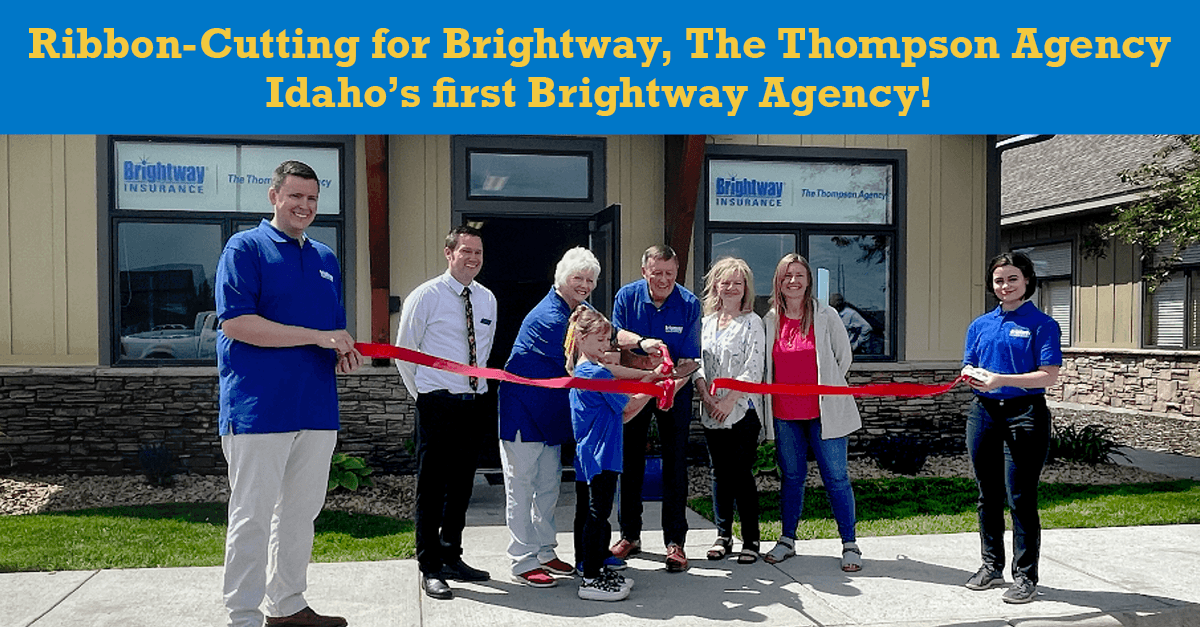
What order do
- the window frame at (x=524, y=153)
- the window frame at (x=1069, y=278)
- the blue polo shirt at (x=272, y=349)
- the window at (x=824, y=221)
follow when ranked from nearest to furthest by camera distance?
the blue polo shirt at (x=272, y=349) < the window frame at (x=524, y=153) < the window at (x=824, y=221) < the window frame at (x=1069, y=278)

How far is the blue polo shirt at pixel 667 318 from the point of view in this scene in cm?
537

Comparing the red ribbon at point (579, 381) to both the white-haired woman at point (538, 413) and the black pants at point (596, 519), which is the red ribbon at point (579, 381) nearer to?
the white-haired woman at point (538, 413)

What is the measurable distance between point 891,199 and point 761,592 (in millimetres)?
6452

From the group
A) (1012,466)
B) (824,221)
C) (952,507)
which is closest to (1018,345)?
(1012,466)

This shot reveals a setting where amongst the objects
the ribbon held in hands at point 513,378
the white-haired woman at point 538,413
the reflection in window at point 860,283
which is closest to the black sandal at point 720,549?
the white-haired woman at point 538,413

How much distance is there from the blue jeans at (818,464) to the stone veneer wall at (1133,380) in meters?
12.2

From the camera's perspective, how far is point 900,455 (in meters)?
9.35

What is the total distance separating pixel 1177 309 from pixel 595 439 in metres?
14.6

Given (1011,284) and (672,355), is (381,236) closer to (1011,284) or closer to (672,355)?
(672,355)

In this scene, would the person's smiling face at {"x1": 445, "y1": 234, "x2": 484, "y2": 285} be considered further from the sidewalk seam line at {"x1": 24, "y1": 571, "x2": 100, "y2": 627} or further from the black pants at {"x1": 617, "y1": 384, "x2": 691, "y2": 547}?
the sidewalk seam line at {"x1": 24, "y1": 571, "x2": 100, "y2": 627}

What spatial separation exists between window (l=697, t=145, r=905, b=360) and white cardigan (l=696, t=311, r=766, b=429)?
4255 millimetres

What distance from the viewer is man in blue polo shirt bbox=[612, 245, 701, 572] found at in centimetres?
529

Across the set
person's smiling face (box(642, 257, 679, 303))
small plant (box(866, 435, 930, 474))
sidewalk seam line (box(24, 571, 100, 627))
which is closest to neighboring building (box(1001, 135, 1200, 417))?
small plant (box(866, 435, 930, 474))

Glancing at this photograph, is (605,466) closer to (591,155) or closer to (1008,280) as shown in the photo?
(1008,280)
